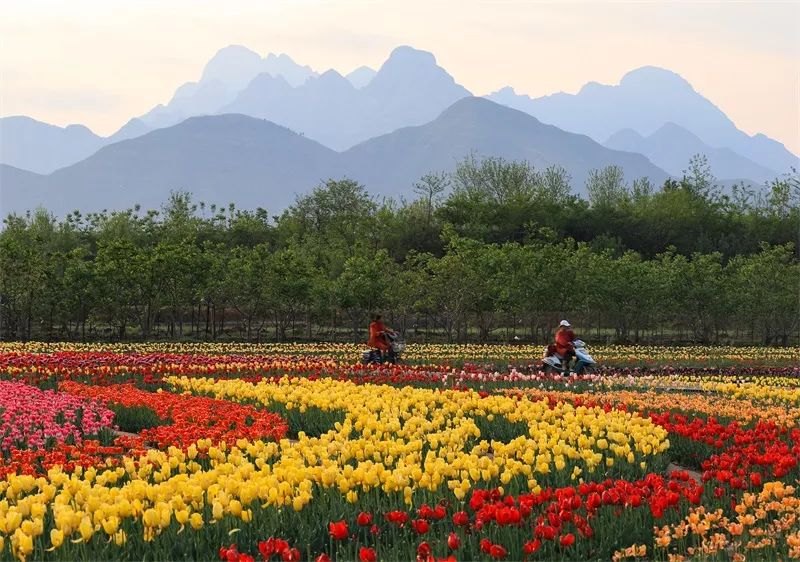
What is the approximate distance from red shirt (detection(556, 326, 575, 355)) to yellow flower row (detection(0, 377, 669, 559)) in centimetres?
854

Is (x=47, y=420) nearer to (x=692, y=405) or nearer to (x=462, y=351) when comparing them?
(x=692, y=405)

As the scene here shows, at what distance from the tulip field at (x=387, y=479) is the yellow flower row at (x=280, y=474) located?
23 mm

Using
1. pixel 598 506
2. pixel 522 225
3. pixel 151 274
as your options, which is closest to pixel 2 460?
pixel 598 506

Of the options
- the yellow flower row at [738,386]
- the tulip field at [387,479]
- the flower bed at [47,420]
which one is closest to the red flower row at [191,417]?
the tulip field at [387,479]

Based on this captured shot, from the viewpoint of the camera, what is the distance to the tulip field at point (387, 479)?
19.8 ft

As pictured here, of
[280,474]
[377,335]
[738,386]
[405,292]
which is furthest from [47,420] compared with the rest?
[405,292]

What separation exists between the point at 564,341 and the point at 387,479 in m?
13.3

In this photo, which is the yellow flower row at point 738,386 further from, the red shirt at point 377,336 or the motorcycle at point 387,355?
the motorcycle at point 387,355

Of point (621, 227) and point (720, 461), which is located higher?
point (621, 227)

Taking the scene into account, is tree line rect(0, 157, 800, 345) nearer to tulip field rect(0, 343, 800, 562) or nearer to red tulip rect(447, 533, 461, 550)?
tulip field rect(0, 343, 800, 562)

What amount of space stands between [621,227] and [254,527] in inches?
2490

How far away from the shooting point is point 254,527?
6371 millimetres

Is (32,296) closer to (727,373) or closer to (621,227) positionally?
(727,373)

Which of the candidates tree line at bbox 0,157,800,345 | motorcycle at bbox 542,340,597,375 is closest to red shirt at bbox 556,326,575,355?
motorcycle at bbox 542,340,597,375
